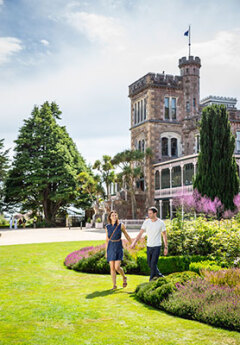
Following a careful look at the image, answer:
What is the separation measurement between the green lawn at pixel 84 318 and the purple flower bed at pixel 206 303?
0.54 ft

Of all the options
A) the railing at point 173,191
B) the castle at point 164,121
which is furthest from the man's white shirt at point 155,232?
the castle at point 164,121

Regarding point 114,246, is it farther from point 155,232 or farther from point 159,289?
point 159,289

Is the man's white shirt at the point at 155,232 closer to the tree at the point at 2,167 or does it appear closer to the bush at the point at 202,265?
the bush at the point at 202,265

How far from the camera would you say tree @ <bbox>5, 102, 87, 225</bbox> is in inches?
1795

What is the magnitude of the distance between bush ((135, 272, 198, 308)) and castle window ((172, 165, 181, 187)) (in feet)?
107

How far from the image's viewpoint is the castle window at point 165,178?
42.4 m

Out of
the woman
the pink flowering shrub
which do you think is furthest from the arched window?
the woman

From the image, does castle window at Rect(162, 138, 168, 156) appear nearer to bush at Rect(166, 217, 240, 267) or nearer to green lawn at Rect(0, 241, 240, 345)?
bush at Rect(166, 217, 240, 267)

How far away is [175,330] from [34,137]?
142 feet

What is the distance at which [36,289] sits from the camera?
900 cm

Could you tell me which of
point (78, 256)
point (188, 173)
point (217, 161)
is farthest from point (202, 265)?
point (188, 173)

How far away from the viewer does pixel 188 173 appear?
38.7 metres

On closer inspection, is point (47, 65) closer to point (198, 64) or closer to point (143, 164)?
point (143, 164)

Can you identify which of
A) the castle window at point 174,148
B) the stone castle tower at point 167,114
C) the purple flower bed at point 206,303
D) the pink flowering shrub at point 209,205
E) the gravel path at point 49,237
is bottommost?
the purple flower bed at point 206,303
